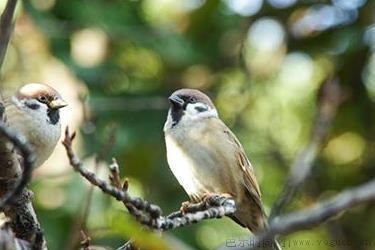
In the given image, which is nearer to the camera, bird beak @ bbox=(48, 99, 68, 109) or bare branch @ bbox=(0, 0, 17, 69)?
bare branch @ bbox=(0, 0, 17, 69)

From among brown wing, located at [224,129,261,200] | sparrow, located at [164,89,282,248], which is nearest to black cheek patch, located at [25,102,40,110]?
Answer: sparrow, located at [164,89,282,248]

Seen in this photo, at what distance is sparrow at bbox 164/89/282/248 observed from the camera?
4207mm

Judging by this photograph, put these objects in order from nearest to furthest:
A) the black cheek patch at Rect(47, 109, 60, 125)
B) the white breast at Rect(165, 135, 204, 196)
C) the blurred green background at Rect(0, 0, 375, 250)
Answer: the black cheek patch at Rect(47, 109, 60, 125)
the white breast at Rect(165, 135, 204, 196)
the blurred green background at Rect(0, 0, 375, 250)

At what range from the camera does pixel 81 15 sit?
5.74 meters

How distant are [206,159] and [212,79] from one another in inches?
86.0

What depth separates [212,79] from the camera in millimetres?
6449

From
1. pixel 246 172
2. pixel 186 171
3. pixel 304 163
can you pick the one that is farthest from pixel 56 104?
pixel 304 163

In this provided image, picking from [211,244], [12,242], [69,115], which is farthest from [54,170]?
[12,242]

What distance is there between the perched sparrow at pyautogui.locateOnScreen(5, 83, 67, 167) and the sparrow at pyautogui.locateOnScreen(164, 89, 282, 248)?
619mm

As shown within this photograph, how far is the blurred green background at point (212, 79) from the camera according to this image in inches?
225

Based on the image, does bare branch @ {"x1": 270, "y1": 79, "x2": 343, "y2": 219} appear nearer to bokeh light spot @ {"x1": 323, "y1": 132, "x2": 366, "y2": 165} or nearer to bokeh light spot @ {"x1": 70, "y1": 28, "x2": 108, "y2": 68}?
bokeh light spot @ {"x1": 70, "y1": 28, "x2": 108, "y2": 68}

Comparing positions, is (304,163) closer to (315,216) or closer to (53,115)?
(315,216)

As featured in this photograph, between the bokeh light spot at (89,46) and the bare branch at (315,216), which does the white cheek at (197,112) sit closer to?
the bokeh light spot at (89,46)

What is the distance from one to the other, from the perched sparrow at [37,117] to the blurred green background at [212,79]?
1289 millimetres
